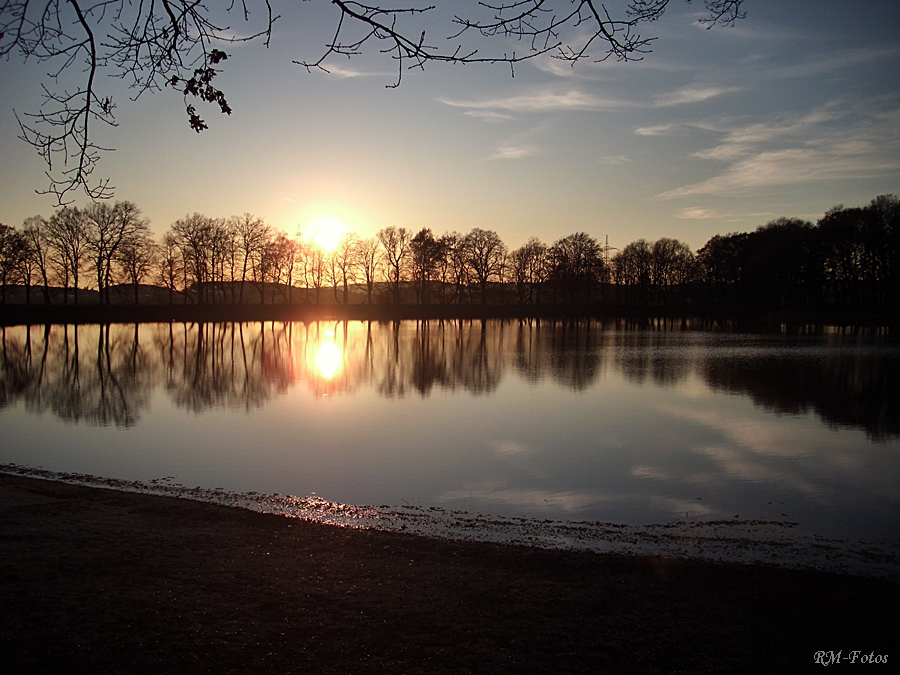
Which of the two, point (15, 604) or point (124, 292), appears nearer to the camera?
point (15, 604)

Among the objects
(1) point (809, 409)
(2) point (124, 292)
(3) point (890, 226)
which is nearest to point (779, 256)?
(3) point (890, 226)

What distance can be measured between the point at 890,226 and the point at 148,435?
8289 cm

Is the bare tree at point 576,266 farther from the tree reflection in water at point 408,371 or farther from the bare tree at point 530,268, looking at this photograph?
the tree reflection in water at point 408,371

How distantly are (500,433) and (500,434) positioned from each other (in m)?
0.11

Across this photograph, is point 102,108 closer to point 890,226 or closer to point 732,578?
point 732,578

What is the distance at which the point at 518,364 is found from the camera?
29.1m

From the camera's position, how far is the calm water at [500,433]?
9484mm

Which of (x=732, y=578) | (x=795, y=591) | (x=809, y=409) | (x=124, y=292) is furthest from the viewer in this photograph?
(x=124, y=292)

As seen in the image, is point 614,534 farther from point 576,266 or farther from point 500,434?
point 576,266

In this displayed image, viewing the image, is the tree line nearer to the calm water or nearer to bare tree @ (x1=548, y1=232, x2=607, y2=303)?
bare tree @ (x1=548, y1=232, x2=607, y2=303)

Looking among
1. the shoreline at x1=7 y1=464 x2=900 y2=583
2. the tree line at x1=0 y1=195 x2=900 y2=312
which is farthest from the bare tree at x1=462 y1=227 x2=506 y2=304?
the shoreline at x1=7 y1=464 x2=900 y2=583

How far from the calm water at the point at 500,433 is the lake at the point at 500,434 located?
2.2 inches

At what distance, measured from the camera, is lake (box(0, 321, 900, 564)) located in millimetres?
9414

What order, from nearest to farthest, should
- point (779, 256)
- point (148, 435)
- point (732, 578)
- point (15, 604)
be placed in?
point (15, 604) < point (732, 578) < point (148, 435) < point (779, 256)
